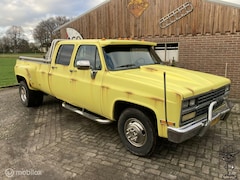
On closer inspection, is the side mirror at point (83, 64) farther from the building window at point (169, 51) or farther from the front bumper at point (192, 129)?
the building window at point (169, 51)

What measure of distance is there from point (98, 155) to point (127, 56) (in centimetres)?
201

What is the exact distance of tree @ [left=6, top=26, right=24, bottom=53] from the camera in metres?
60.6

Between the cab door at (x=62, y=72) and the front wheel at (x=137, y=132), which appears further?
the cab door at (x=62, y=72)

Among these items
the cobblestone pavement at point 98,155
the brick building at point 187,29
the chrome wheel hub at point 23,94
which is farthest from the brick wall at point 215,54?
the chrome wheel hub at point 23,94

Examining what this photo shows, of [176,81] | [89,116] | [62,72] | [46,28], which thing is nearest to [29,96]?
[62,72]

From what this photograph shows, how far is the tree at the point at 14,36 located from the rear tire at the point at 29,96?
59.8m

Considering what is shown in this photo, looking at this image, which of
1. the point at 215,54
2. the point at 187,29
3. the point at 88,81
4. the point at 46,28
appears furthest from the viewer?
the point at 46,28

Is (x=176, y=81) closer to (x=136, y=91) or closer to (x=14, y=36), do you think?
(x=136, y=91)

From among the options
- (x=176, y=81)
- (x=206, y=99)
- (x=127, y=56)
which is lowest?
(x=206, y=99)

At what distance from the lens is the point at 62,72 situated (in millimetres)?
4922

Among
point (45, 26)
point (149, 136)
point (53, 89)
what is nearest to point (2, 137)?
point (53, 89)

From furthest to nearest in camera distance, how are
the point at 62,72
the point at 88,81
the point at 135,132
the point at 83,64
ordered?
the point at 62,72 → the point at 88,81 → the point at 83,64 → the point at 135,132

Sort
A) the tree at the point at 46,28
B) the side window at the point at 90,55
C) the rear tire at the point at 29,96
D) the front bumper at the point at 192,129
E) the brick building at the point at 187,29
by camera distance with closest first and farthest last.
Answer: the front bumper at the point at 192,129 < the side window at the point at 90,55 < the rear tire at the point at 29,96 < the brick building at the point at 187,29 < the tree at the point at 46,28

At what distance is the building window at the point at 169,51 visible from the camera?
27.5ft
